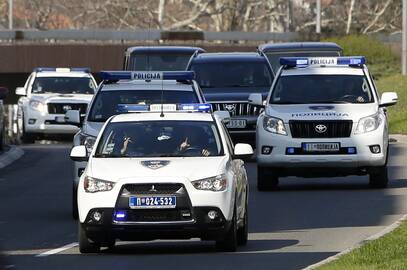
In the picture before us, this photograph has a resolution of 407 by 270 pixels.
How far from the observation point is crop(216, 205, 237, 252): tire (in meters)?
15.0

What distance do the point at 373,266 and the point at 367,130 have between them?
1005cm

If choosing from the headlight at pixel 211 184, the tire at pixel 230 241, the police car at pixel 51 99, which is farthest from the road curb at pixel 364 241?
the police car at pixel 51 99

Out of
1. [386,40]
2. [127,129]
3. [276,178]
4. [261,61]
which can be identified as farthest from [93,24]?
[127,129]

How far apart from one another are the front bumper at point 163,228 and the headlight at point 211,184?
20cm

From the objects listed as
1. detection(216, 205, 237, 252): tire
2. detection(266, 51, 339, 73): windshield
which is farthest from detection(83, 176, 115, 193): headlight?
detection(266, 51, 339, 73): windshield

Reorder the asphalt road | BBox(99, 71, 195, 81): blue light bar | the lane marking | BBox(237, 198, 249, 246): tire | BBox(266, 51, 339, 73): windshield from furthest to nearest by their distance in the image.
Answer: BBox(266, 51, 339, 73): windshield → BBox(99, 71, 195, 81): blue light bar → BBox(237, 198, 249, 246): tire → the lane marking → the asphalt road

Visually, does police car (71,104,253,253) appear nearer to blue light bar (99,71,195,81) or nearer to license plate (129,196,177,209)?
license plate (129,196,177,209)

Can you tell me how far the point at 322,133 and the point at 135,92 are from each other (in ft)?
11.1

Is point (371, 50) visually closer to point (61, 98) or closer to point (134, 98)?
point (61, 98)

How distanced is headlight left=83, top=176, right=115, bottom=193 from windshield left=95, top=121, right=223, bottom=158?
1.96 ft

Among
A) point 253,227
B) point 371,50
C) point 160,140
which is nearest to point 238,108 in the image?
point 253,227

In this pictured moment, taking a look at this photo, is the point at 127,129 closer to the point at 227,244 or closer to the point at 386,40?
the point at 227,244

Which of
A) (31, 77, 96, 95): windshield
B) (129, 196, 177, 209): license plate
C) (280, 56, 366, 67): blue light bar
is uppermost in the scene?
(280, 56, 366, 67): blue light bar

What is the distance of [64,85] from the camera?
3966 centimetres
